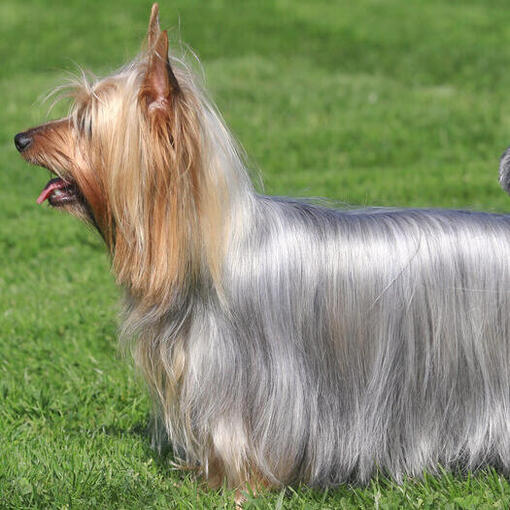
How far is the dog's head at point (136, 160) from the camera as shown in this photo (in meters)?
3.53

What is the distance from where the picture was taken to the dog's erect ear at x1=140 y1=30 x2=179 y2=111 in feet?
11.3

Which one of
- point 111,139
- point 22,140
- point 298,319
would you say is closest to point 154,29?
point 111,139

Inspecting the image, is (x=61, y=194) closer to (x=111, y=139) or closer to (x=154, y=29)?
(x=111, y=139)

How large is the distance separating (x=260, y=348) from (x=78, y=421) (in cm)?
180

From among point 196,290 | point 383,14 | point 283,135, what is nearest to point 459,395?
point 196,290

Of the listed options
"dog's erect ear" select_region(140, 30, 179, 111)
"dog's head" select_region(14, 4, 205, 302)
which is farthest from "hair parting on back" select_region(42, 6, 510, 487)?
"dog's erect ear" select_region(140, 30, 179, 111)

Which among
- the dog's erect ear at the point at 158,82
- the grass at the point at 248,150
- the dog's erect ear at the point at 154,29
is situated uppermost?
the dog's erect ear at the point at 154,29

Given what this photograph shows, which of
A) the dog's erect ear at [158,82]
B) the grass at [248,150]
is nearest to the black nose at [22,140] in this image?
the dog's erect ear at [158,82]

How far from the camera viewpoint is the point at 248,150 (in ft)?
36.0

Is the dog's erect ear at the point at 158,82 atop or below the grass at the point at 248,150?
atop

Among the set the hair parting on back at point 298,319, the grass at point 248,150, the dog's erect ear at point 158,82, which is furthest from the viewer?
the grass at point 248,150

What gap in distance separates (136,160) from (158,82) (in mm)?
313

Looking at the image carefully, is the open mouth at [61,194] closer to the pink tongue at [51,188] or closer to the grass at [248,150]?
the pink tongue at [51,188]

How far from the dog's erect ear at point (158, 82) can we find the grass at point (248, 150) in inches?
37.0
